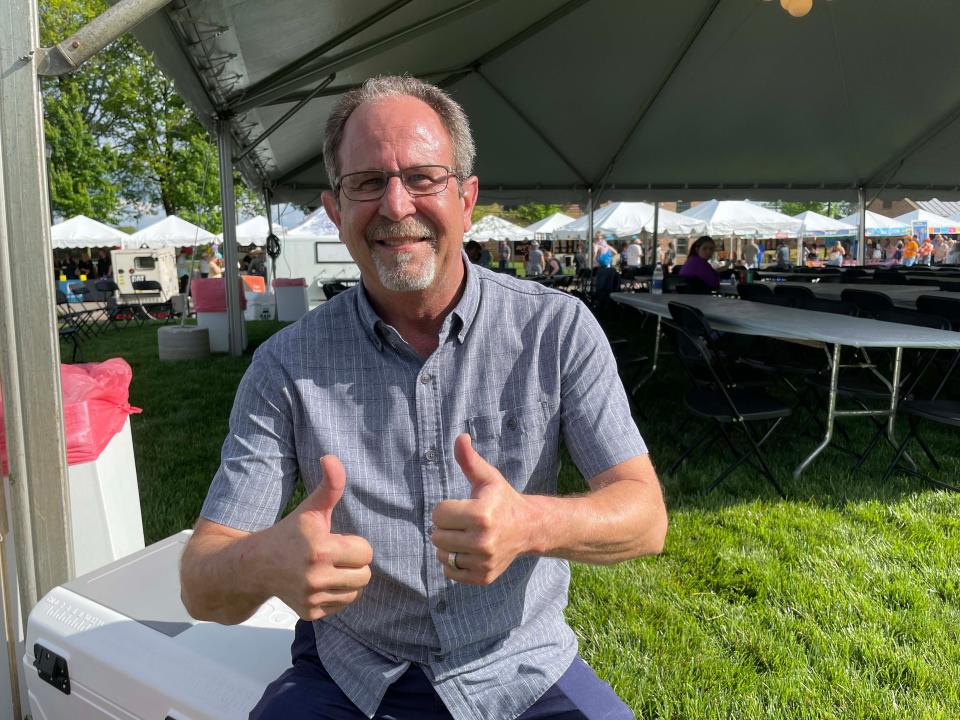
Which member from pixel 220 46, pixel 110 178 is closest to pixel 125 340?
pixel 220 46

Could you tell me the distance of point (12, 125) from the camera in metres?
1.93

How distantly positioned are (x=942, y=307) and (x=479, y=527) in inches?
231

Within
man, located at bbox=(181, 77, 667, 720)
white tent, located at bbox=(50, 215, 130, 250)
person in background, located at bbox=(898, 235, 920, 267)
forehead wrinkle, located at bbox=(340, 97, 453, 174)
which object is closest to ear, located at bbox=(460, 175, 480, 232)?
man, located at bbox=(181, 77, 667, 720)

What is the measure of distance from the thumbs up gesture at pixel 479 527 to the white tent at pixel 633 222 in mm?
21044

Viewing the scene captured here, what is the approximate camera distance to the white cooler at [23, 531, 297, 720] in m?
1.49

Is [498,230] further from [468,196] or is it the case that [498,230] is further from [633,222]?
[468,196]

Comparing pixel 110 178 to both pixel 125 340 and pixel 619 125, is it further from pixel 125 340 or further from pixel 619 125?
pixel 619 125

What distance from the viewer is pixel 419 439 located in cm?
137

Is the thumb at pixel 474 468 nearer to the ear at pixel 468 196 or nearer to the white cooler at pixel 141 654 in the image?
the ear at pixel 468 196

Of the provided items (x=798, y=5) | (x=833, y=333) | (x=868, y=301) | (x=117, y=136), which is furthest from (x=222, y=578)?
(x=117, y=136)

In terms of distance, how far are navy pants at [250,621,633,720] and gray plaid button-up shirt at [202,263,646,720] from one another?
3cm

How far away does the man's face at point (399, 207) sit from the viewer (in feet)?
4.48

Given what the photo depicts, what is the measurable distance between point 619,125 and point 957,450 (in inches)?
370

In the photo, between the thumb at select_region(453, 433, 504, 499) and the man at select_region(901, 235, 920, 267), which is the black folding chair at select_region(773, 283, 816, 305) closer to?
the thumb at select_region(453, 433, 504, 499)
